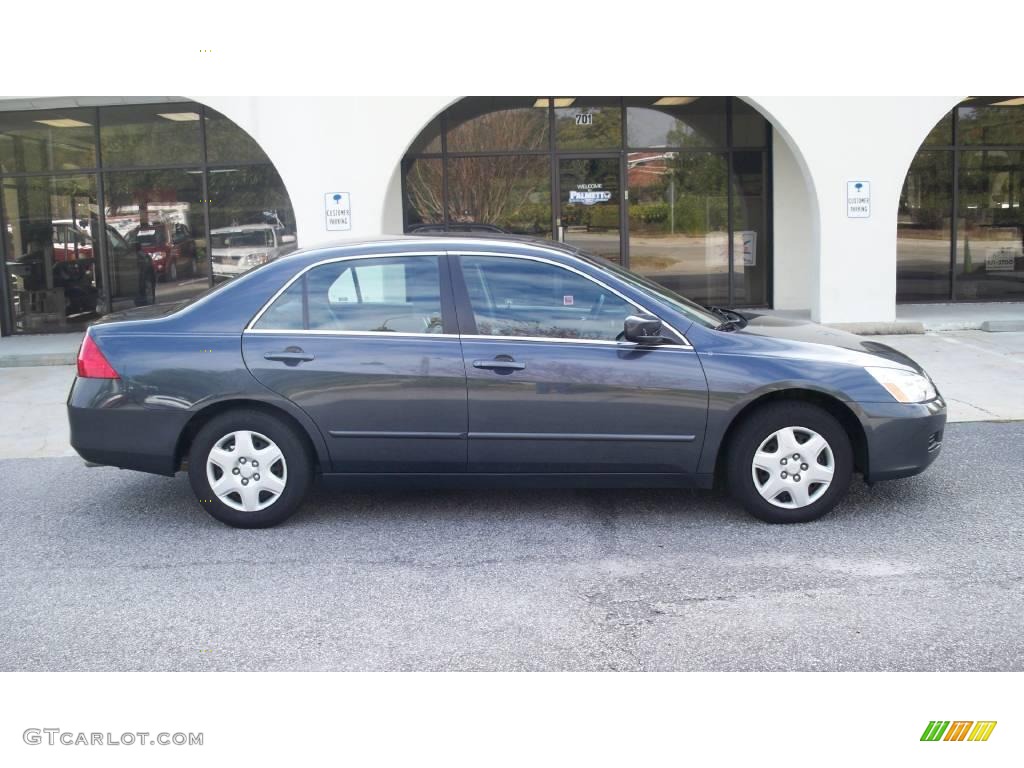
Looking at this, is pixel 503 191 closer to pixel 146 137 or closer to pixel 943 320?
pixel 146 137

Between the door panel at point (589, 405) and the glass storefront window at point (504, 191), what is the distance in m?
9.07

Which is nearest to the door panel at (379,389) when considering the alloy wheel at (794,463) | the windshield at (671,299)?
the windshield at (671,299)

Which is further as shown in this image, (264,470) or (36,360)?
(36,360)

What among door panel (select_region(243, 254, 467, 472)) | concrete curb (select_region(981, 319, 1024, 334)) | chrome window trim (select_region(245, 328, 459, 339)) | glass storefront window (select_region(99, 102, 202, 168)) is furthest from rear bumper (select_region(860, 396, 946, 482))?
glass storefront window (select_region(99, 102, 202, 168))

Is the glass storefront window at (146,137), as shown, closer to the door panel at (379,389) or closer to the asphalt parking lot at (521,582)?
the asphalt parking lot at (521,582)

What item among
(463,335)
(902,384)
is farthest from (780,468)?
(463,335)

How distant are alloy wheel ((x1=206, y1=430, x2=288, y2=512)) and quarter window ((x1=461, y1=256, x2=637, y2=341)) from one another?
132cm

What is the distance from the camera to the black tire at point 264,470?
230 inches

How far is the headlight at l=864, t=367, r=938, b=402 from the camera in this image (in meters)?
5.78

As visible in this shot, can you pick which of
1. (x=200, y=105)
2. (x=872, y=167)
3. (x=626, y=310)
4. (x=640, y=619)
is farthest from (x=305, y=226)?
(x=640, y=619)

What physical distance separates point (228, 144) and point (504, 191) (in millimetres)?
3713

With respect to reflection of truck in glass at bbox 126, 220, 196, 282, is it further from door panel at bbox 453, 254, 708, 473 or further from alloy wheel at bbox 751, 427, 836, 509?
alloy wheel at bbox 751, 427, 836, 509

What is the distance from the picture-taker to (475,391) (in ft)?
18.9
